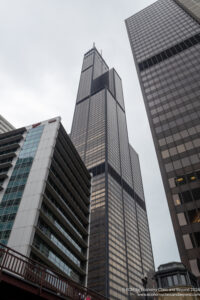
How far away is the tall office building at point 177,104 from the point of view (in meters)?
33.8

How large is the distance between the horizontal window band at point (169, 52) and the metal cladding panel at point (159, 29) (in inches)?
103

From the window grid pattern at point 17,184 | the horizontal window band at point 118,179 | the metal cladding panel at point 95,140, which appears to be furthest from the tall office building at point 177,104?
the metal cladding panel at point 95,140

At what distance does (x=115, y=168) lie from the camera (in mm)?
160125

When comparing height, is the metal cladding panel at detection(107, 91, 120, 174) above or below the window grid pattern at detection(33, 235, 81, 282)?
above

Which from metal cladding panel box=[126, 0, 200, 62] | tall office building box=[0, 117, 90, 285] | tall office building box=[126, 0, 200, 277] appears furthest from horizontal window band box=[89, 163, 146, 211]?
tall office building box=[126, 0, 200, 277]

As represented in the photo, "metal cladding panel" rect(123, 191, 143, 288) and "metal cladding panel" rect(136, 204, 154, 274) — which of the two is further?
"metal cladding panel" rect(136, 204, 154, 274)

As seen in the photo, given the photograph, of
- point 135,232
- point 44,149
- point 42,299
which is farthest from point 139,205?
point 42,299

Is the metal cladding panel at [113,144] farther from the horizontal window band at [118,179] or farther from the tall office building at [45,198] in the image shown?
the tall office building at [45,198]

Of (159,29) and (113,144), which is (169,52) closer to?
(159,29)

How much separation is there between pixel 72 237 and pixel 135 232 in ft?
313

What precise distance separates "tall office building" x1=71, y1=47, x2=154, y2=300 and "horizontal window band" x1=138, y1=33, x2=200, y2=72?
74.7 m

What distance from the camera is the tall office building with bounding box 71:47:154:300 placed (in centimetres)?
10631

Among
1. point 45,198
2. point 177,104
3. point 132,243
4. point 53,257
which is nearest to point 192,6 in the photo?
point 177,104

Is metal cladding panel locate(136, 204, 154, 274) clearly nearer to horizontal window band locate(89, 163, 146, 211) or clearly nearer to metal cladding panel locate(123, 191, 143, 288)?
metal cladding panel locate(123, 191, 143, 288)
